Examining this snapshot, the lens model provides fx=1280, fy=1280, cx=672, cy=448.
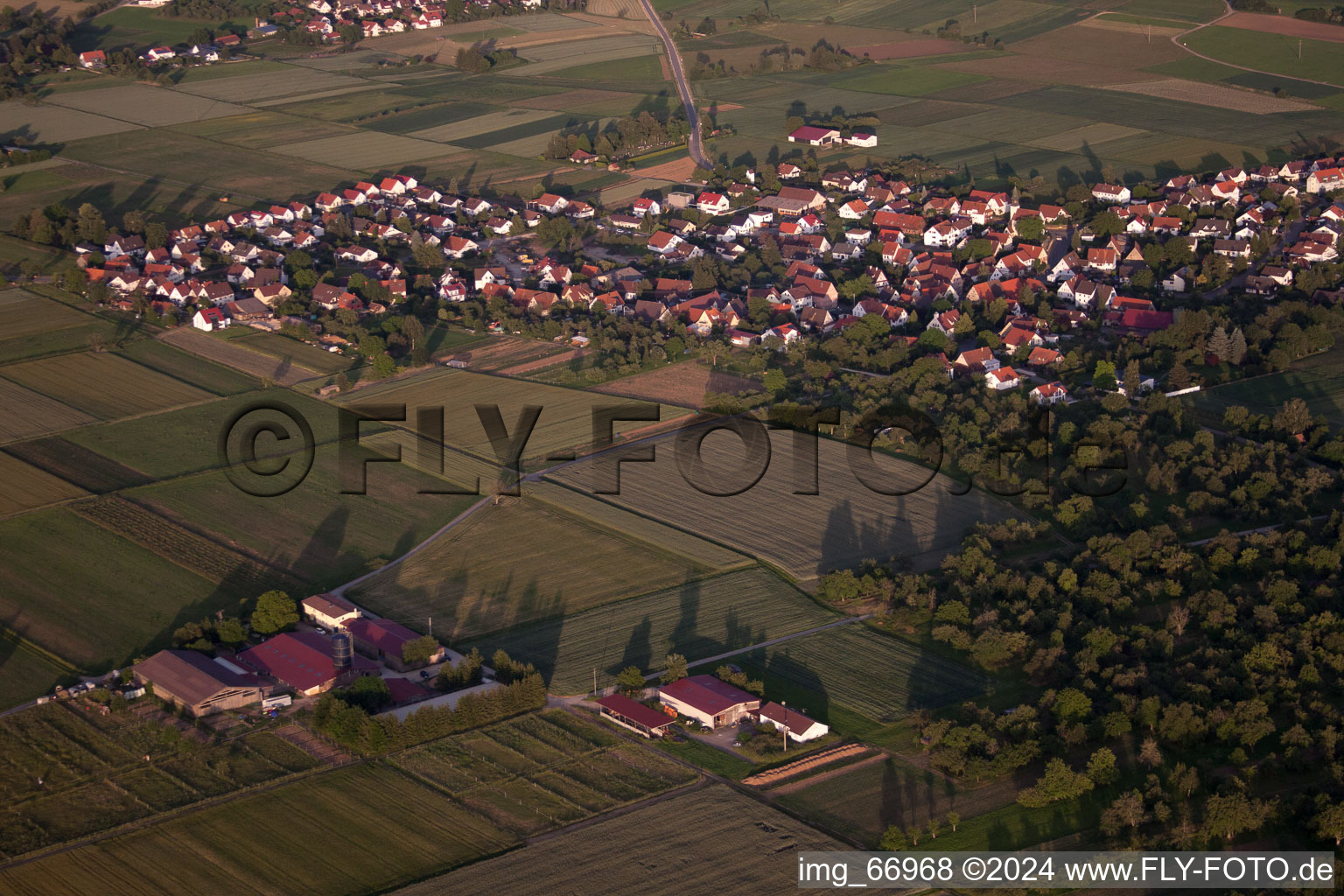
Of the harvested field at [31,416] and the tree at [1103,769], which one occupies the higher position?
the harvested field at [31,416]

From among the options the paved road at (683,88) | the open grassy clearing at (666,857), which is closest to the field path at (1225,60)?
the paved road at (683,88)

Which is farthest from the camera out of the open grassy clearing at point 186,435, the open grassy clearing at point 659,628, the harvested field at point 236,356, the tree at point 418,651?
the harvested field at point 236,356

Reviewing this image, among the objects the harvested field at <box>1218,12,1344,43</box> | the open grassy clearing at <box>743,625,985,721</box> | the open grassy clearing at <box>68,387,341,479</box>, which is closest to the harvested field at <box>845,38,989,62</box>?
the harvested field at <box>1218,12,1344,43</box>

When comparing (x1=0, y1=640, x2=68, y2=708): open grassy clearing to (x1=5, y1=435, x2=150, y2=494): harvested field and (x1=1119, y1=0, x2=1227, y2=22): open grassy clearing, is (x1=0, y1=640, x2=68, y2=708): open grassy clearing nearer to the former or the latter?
(x1=5, y1=435, x2=150, y2=494): harvested field

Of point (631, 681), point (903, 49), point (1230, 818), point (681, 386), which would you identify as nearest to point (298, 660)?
point (631, 681)

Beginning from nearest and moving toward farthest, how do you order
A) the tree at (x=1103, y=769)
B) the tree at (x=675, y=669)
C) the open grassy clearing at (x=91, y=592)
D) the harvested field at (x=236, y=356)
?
the tree at (x=1103, y=769)
the tree at (x=675, y=669)
the open grassy clearing at (x=91, y=592)
the harvested field at (x=236, y=356)

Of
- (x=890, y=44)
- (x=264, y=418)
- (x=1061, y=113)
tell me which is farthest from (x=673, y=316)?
(x=890, y=44)

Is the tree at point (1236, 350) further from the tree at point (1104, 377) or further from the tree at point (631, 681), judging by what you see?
the tree at point (631, 681)
